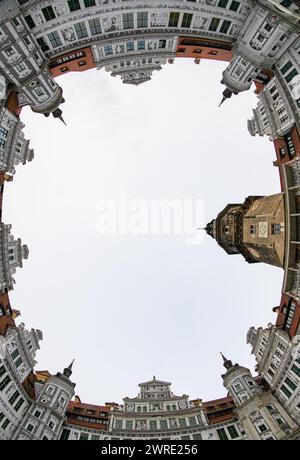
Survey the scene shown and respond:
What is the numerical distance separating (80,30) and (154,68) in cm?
1774

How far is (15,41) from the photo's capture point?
3938 cm

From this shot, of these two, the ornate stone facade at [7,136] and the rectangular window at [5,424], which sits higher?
the ornate stone facade at [7,136]

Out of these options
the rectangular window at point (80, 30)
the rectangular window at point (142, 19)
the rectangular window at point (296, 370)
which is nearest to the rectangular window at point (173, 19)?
the rectangular window at point (142, 19)

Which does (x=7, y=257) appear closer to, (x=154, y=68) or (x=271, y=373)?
(x=154, y=68)

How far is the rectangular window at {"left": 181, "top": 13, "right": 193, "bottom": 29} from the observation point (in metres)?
46.3

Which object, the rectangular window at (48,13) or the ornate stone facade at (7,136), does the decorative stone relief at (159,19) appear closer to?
the rectangular window at (48,13)

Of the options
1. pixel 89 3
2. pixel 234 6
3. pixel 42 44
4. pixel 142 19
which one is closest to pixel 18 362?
pixel 42 44

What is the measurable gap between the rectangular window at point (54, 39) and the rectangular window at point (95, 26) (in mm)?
5274

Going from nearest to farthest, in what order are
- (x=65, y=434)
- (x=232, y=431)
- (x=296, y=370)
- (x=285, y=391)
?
(x=296, y=370) → (x=285, y=391) → (x=232, y=431) → (x=65, y=434)

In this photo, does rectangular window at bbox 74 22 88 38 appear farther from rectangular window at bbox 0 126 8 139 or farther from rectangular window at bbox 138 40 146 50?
rectangular window at bbox 0 126 8 139

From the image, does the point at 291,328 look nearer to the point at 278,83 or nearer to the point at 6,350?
the point at 278,83

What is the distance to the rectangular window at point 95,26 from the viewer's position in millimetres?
44625

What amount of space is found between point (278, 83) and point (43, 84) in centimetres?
3667

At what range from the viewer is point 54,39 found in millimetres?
44781
